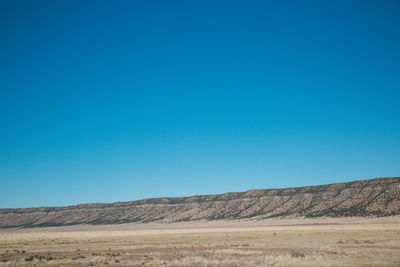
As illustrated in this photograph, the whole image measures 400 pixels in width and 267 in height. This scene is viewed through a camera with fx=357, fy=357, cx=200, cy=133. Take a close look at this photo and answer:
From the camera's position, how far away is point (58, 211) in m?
185

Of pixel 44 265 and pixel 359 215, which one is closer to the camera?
pixel 44 265

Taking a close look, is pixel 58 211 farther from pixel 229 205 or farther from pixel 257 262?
pixel 257 262

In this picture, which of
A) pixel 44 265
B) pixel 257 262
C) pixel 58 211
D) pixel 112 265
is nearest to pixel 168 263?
pixel 112 265

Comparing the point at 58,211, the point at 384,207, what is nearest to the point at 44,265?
the point at 384,207

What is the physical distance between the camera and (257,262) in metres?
21.9

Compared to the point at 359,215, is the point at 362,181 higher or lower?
higher

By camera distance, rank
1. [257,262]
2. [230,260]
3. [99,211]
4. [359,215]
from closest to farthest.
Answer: [257,262] < [230,260] < [359,215] < [99,211]

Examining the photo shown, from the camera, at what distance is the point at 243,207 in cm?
12988

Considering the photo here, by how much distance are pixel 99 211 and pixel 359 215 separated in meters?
126

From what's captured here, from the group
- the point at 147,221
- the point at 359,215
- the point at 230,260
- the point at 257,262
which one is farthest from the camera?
the point at 147,221

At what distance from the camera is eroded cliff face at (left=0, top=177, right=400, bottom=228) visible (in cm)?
9581

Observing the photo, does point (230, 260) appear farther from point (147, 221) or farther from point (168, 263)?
point (147, 221)

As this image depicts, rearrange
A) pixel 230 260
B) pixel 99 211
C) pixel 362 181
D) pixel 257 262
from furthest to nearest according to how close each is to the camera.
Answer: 1. pixel 99 211
2. pixel 362 181
3. pixel 230 260
4. pixel 257 262

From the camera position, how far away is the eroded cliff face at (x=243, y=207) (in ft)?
314
